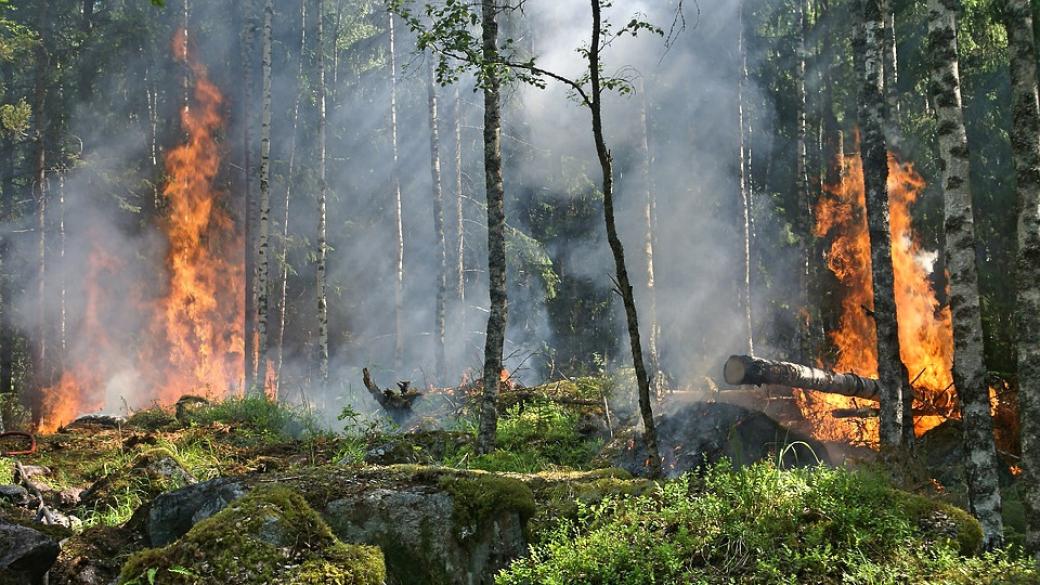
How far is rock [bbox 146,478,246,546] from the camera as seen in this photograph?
525 cm

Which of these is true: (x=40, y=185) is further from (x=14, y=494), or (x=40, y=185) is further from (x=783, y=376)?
(x=783, y=376)

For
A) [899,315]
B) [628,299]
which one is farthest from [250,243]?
[628,299]

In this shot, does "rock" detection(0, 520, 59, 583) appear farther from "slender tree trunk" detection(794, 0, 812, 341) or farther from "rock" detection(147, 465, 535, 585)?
"slender tree trunk" detection(794, 0, 812, 341)

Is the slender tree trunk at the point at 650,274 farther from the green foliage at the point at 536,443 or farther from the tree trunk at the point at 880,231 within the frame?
the tree trunk at the point at 880,231

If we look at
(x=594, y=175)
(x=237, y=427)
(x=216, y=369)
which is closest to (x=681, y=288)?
(x=594, y=175)

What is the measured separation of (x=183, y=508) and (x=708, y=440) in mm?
8731

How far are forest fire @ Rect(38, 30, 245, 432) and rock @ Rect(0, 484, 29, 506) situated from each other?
62.8 feet

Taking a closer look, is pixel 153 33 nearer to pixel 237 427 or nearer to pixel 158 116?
pixel 158 116

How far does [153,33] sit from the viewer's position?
26172mm

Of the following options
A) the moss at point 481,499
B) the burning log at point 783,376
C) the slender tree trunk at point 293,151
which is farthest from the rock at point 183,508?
the slender tree trunk at point 293,151

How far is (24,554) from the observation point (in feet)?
14.6

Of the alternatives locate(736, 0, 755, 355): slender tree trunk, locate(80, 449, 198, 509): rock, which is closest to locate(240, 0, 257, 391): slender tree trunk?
locate(80, 449, 198, 509): rock

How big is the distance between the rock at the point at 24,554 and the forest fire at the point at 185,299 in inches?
868

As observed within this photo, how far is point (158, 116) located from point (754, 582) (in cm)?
2933
